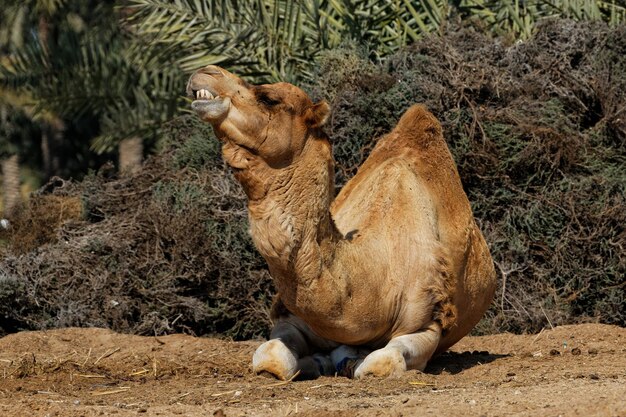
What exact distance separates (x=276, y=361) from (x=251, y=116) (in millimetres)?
1558

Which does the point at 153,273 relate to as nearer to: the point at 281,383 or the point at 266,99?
the point at 281,383

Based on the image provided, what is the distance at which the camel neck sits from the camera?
670 cm

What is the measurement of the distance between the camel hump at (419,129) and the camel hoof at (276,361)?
1800mm

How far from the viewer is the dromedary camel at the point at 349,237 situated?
22.0 ft

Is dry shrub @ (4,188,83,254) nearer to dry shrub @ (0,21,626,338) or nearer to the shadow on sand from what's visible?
dry shrub @ (0,21,626,338)

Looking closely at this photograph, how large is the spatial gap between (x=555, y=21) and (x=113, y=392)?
7795 millimetres

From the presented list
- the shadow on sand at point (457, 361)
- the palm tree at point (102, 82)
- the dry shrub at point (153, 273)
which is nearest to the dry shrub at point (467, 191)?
the dry shrub at point (153, 273)

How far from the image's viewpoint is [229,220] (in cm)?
1192

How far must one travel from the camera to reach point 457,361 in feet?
27.9

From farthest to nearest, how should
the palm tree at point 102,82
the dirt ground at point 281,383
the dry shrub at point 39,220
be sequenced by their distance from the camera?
the palm tree at point 102,82 → the dry shrub at point 39,220 → the dirt ground at point 281,383

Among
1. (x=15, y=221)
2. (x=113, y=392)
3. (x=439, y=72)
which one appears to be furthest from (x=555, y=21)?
(x=113, y=392)

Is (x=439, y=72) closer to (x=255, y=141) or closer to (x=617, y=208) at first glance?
(x=617, y=208)

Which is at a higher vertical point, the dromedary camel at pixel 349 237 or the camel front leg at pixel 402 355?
the dromedary camel at pixel 349 237

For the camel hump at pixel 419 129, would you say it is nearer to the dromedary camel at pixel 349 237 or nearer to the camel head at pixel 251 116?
the dromedary camel at pixel 349 237
